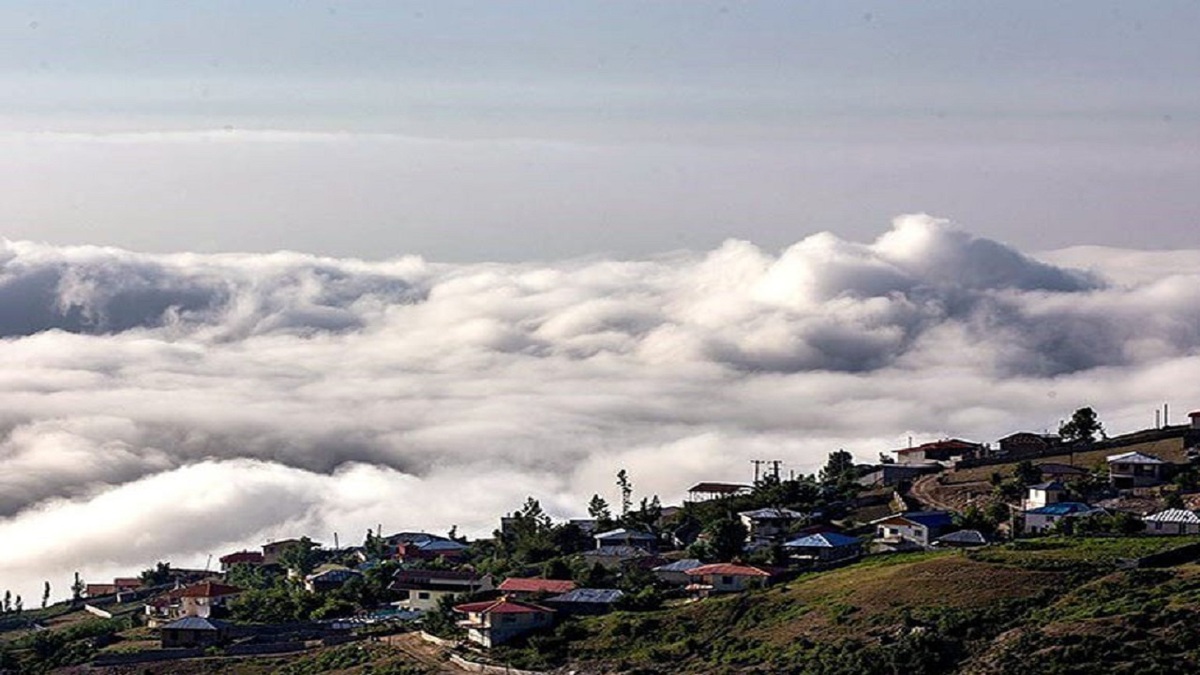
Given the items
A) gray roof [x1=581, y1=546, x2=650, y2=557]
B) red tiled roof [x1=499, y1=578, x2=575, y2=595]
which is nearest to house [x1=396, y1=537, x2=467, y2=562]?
gray roof [x1=581, y1=546, x2=650, y2=557]

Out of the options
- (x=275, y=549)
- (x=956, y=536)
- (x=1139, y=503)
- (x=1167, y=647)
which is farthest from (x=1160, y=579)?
(x=275, y=549)

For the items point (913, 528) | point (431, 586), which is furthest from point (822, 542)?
point (431, 586)

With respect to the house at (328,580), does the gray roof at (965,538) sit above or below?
above

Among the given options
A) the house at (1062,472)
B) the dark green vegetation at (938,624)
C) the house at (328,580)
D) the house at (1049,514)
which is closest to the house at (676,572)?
the dark green vegetation at (938,624)

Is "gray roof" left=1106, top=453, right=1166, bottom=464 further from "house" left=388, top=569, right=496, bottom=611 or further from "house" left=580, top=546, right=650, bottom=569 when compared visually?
"house" left=388, top=569, right=496, bottom=611

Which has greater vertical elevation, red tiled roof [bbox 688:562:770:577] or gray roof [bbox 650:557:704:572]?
gray roof [bbox 650:557:704:572]

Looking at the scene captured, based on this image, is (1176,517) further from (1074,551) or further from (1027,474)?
(1027,474)

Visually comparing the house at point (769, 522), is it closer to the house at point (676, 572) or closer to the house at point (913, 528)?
the house at point (913, 528)
